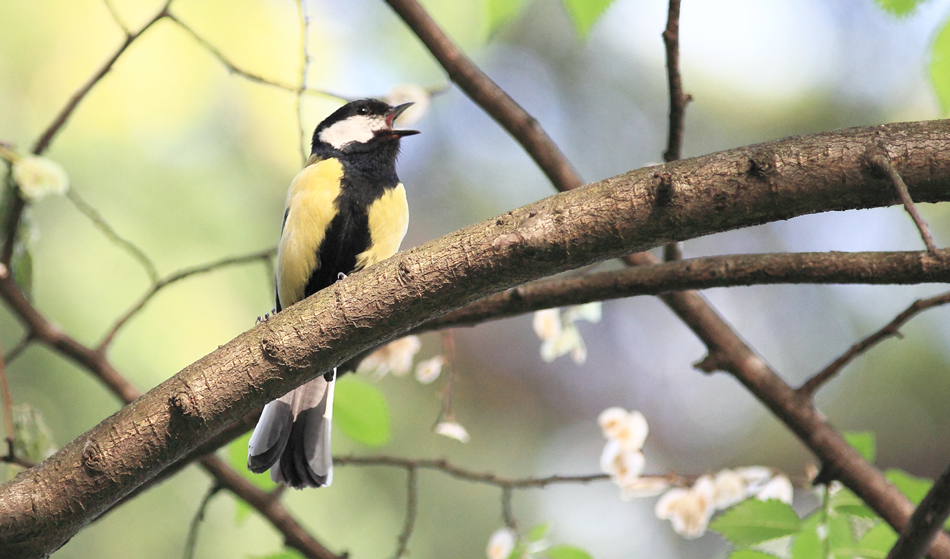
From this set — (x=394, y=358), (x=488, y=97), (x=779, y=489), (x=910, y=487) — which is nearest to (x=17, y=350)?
(x=394, y=358)

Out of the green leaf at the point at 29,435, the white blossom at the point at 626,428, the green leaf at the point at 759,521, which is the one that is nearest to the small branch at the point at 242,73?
the green leaf at the point at 29,435

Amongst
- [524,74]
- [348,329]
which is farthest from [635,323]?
[348,329]

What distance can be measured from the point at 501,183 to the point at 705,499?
12.5ft

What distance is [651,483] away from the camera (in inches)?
81.0

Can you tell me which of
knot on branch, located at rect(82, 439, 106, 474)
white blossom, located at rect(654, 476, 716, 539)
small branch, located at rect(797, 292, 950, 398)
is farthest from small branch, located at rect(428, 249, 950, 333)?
white blossom, located at rect(654, 476, 716, 539)

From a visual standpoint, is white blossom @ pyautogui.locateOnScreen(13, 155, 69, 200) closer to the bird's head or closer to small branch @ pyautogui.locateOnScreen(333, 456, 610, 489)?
the bird's head

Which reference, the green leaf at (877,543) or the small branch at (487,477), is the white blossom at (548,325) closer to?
the small branch at (487,477)

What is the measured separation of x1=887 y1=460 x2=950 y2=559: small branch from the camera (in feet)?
4.10

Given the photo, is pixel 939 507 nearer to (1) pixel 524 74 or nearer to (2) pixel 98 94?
(2) pixel 98 94

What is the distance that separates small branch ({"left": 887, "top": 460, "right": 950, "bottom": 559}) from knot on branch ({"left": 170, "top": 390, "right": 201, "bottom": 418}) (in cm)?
110

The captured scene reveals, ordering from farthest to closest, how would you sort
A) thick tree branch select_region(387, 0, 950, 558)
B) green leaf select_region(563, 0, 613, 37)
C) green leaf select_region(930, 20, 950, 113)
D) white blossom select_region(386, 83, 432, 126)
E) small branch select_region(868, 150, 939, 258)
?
white blossom select_region(386, 83, 432, 126), thick tree branch select_region(387, 0, 950, 558), green leaf select_region(563, 0, 613, 37), green leaf select_region(930, 20, 950, 113), small branch select_region(868, 150, 939, 258)

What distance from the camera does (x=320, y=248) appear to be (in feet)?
6.31

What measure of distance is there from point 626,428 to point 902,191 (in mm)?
1348

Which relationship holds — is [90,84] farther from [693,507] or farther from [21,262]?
[693,507]
